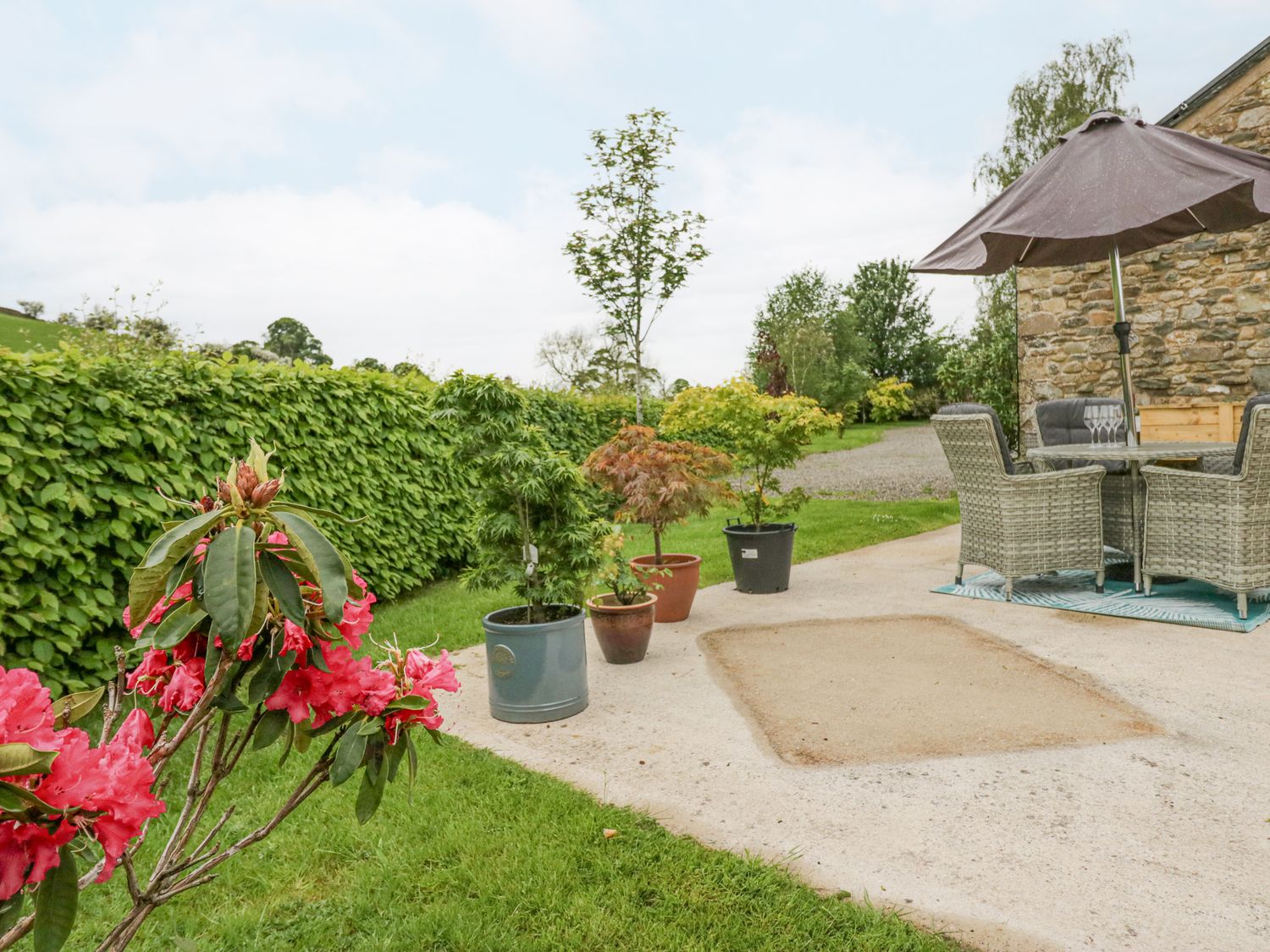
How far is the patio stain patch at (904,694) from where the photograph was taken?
2877 millimetres

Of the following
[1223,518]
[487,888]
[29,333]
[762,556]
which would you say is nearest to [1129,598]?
[1223,518]

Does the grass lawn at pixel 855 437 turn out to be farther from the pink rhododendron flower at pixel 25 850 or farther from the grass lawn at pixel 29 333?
the pink rhododendron flower at pixel 25 850

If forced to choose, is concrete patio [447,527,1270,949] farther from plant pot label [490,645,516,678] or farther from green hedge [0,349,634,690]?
green hedge [0,349,634,690]

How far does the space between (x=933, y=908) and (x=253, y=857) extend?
1.96 meters

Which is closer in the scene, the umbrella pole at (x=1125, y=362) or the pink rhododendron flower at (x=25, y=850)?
the pink rhododendron flower at (x=25, y=850)

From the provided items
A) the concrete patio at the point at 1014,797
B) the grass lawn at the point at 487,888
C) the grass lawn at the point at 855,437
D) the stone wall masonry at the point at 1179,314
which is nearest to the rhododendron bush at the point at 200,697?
the grass lawn at the point at 487,888

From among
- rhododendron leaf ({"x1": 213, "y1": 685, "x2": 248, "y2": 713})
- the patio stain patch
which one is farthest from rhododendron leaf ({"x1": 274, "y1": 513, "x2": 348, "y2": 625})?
the patio stain patch

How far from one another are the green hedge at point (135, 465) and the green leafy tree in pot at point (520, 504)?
1.02 m

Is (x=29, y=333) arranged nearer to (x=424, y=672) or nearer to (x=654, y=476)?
(x=654, y=476)

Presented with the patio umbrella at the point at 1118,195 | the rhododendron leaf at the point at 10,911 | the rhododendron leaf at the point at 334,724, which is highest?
the patio umbrella at the point at 1118,195

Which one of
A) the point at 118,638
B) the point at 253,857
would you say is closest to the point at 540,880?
the point at 253,857

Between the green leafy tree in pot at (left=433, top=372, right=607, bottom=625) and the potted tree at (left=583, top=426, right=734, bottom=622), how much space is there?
82 cm

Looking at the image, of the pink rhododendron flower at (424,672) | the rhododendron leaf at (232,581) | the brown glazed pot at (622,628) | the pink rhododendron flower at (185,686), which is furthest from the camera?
the brown glazed pot at (622,628)

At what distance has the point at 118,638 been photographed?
12.0 feet
